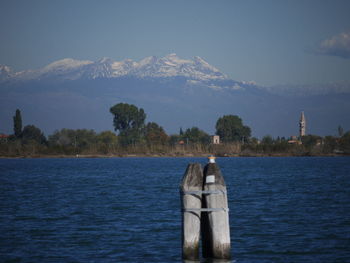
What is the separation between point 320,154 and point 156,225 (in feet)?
505

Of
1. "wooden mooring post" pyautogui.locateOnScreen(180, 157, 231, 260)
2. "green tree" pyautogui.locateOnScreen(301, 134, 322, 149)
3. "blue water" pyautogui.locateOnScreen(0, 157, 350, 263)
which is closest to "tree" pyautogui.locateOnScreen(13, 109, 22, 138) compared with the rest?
"green tree" pyautogui.locateOnScreen(301, 134, 322, 149)

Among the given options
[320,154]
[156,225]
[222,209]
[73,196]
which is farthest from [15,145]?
[222,209]

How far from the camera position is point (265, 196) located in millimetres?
38812

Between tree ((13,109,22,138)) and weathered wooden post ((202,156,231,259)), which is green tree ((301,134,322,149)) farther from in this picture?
weathered wooden post ((202,156,231,259))

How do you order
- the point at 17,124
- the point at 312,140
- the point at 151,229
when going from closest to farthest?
the point at 151,229
the point at 312,140
the point at 17,124

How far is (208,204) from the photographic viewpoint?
44.6ft

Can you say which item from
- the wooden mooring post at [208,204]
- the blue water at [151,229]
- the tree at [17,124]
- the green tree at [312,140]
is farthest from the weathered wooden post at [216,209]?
the tree at [17,124]

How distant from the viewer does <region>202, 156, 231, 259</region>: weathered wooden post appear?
13.5m

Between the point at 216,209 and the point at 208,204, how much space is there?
0.21 m

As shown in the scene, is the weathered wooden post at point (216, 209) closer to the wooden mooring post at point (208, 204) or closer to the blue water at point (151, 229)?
the wooden mooring post at point (208, 204)

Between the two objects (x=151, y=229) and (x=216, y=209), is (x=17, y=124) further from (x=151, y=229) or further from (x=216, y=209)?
(x=216, y=209)

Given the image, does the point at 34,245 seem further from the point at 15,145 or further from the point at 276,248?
the point at 15,145

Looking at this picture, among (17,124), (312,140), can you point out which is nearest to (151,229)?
(312,140)

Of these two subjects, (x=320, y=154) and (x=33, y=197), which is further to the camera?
(x=320, y=154)
